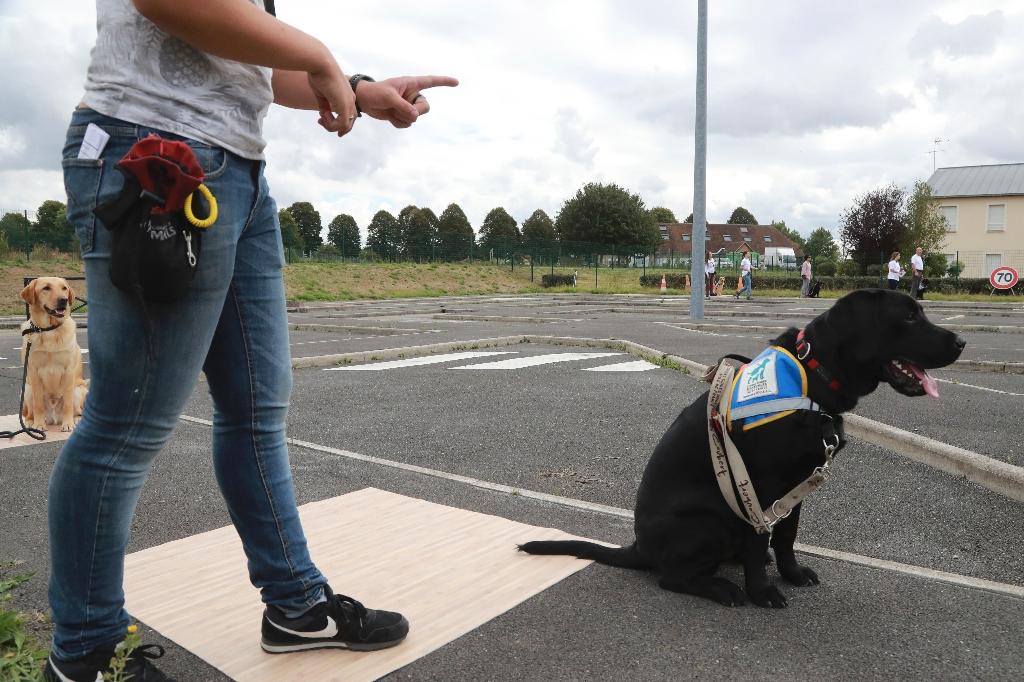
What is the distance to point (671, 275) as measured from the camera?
43.7 meters

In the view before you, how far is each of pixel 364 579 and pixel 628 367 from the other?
650cm

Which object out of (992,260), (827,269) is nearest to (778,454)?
(827,269)

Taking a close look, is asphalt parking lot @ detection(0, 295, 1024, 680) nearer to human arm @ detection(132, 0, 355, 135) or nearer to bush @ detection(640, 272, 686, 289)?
human arm @ detection(132, 0, 355, 135)

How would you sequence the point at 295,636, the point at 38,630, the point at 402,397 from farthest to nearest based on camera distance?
the point at 402,397 → the point at 38,630 → the point at 295,636

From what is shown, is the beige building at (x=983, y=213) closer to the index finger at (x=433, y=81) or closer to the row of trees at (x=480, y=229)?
the row of trees at (x=480, y=229)

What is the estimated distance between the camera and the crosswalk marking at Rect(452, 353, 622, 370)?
9.06 metres

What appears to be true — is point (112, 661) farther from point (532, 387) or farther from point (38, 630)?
point (532, 387)

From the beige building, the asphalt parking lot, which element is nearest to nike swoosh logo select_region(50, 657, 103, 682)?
the asphalt parking lot

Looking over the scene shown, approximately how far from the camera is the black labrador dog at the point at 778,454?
265 cm

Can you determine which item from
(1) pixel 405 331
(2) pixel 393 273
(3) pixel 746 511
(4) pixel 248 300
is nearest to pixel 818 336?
(3) pixel 746 511

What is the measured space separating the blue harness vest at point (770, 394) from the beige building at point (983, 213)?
57237mm

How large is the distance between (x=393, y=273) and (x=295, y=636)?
37851 mm

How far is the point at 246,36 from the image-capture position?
1.73 meters

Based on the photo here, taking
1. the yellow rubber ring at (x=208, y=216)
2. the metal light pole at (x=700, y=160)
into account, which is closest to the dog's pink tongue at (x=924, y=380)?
the yellow rubber ring at (x=208, y=216)
